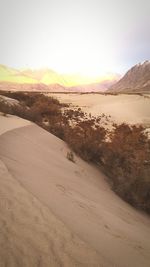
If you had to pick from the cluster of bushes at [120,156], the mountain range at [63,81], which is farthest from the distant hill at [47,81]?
the cluster of bushes at [120,156]

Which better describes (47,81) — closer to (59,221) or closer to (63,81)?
(63,81)

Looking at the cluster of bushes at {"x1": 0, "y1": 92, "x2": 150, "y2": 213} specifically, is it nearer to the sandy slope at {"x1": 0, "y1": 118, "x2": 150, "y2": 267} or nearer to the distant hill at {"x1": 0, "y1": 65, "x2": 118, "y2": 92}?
the sandy slope at {"x1": 0, "y1": 118, "x2": 150, "y2": 267}

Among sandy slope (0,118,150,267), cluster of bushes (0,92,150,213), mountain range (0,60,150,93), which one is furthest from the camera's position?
mountain range (0,60,150,93)

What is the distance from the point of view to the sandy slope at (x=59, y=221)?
2.10 meters

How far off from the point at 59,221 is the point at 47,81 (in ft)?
498

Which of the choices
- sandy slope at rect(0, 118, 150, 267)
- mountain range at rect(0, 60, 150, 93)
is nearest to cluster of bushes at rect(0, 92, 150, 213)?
sandy slope at rect(0, 118, 150, 267)

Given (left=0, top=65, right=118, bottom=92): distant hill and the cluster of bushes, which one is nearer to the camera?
the cluster of bushes

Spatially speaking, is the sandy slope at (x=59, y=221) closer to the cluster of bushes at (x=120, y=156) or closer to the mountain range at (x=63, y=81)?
the cluster of bushes at (x=120, y=156)

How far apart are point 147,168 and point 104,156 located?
156 centimetres

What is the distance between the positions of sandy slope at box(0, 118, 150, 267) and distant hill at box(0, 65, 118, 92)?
382 ft

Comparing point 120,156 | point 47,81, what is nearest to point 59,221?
point 120,156

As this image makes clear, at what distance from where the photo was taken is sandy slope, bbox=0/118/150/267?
210 cm

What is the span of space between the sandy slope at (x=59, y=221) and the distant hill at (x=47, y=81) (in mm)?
116288

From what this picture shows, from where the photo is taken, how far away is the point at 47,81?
150m
